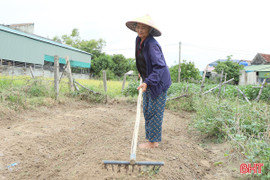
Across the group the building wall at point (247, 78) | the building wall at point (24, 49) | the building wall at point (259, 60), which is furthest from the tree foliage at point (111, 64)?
the building wall at point (259, 60)

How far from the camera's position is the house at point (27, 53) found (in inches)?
695

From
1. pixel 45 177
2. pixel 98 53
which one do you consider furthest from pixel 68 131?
pixel 98 53

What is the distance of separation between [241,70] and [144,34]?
2230 centimetres

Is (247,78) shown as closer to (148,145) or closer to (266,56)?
(266,56)

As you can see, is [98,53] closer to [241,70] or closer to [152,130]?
[241,70]

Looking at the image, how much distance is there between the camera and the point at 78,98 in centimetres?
762

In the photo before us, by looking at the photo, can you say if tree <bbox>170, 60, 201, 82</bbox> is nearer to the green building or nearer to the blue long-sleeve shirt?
the green building

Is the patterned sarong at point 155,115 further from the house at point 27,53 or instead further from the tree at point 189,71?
the tree at point 189,71

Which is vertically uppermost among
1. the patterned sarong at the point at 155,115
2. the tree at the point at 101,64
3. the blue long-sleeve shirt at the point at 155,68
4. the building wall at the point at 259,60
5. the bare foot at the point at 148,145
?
the building wall at the point at 259,60

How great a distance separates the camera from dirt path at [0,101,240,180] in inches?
87.5

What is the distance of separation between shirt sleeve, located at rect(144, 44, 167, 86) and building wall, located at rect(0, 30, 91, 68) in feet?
61.6

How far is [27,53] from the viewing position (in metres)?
20.0

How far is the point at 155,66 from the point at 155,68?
0.09 feet

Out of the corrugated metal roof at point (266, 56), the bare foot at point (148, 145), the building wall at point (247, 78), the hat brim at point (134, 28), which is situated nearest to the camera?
the hat brim at point (134, 28)
